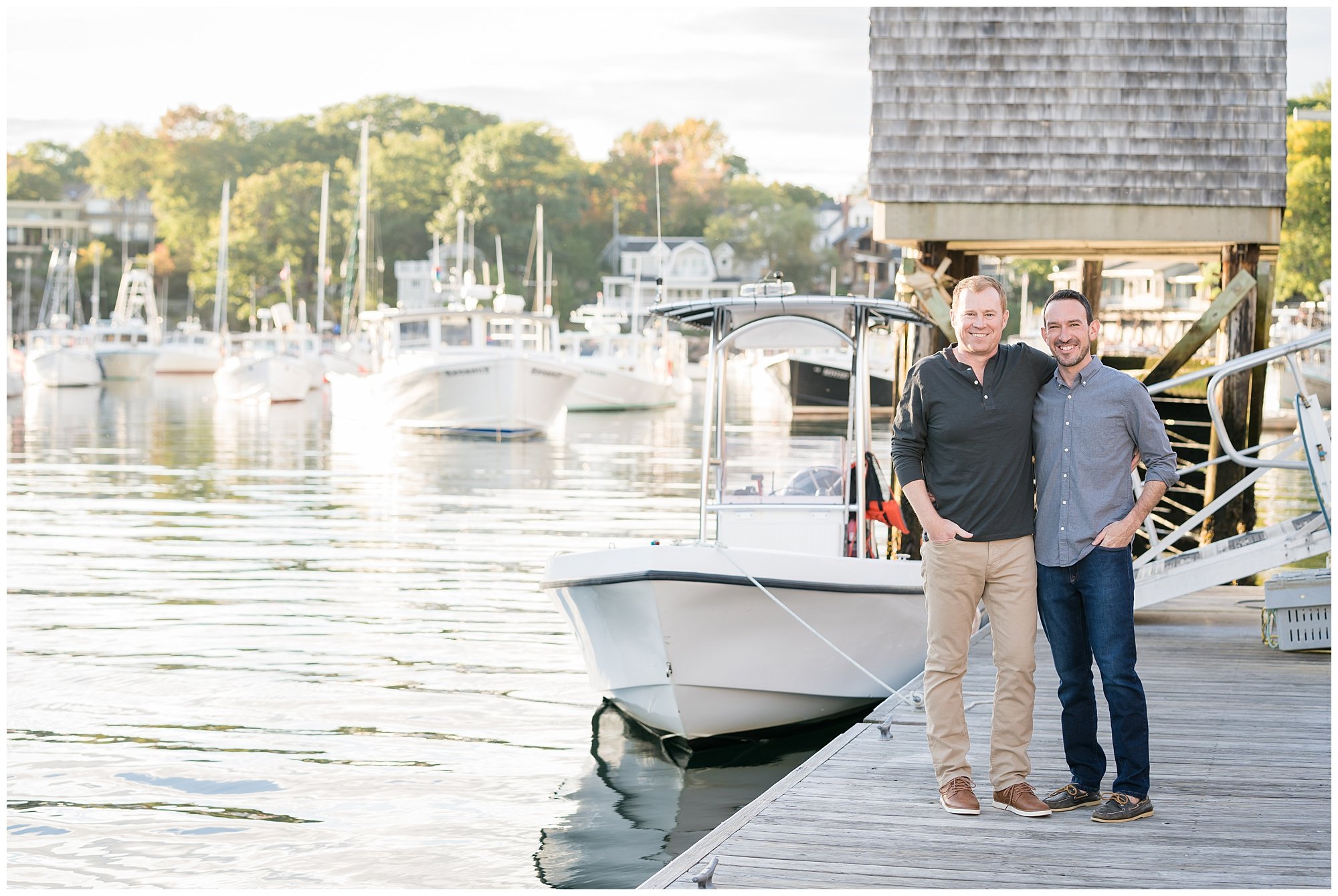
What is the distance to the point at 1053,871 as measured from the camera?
5262mm

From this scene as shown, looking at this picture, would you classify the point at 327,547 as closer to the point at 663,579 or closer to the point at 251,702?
the point at 251,702

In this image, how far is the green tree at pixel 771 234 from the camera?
10606 centimetres

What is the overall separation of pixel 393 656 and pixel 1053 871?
285 inches

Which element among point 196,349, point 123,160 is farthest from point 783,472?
point 123,160

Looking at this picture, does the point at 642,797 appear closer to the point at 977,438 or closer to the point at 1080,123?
the point at 977,438

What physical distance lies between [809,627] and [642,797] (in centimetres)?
132

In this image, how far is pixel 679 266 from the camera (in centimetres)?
10625

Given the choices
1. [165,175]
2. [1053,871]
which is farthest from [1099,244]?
[165,175]

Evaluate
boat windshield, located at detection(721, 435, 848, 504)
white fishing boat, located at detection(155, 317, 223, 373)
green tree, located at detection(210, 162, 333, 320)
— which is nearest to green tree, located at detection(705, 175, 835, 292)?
green tree, located at detection(210, 162, 333, 320)

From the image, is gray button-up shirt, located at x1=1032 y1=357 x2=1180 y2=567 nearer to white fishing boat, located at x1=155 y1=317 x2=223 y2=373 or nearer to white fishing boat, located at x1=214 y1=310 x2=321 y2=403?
white fishing boat, located at x1=214 y1=310 x2=321 y2=403

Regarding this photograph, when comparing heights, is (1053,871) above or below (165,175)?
below

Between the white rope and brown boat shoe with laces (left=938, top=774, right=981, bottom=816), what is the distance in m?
1.99

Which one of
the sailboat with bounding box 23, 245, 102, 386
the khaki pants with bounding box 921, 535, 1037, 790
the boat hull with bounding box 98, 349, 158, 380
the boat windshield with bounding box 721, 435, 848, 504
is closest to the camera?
Result: the khaki pants with bounding box 921, 535, 1037, 790

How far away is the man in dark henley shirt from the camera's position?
18.3ft
